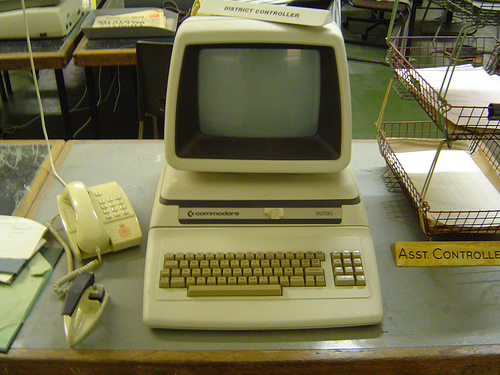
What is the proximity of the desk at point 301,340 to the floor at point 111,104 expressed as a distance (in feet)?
6.11

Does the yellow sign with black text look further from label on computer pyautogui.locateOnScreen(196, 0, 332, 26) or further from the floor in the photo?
the floor

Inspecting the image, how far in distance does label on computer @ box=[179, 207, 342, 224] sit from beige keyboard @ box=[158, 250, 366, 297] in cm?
7

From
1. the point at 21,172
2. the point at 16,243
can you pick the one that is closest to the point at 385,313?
the point at 16,243

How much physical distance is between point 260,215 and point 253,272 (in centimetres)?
12

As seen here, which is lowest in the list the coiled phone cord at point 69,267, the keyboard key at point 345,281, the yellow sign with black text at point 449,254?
the coiled phone cord at point 69,267

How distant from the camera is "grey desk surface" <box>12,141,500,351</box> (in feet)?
2.51

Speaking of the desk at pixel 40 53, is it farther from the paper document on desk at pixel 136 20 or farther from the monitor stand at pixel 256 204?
the monitor stand at pixel 256 204

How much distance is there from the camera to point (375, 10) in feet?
12.7

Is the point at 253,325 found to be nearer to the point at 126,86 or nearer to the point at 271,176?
the point at 271,176

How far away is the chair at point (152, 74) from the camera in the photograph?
6.08ft

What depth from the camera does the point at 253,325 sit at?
764 millimetres

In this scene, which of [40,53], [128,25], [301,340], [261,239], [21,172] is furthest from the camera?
[128,25]

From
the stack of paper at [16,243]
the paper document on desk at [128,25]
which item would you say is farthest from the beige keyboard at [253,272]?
the paper document on desk at [128,25]

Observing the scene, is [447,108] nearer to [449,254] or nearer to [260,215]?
[449,254]
